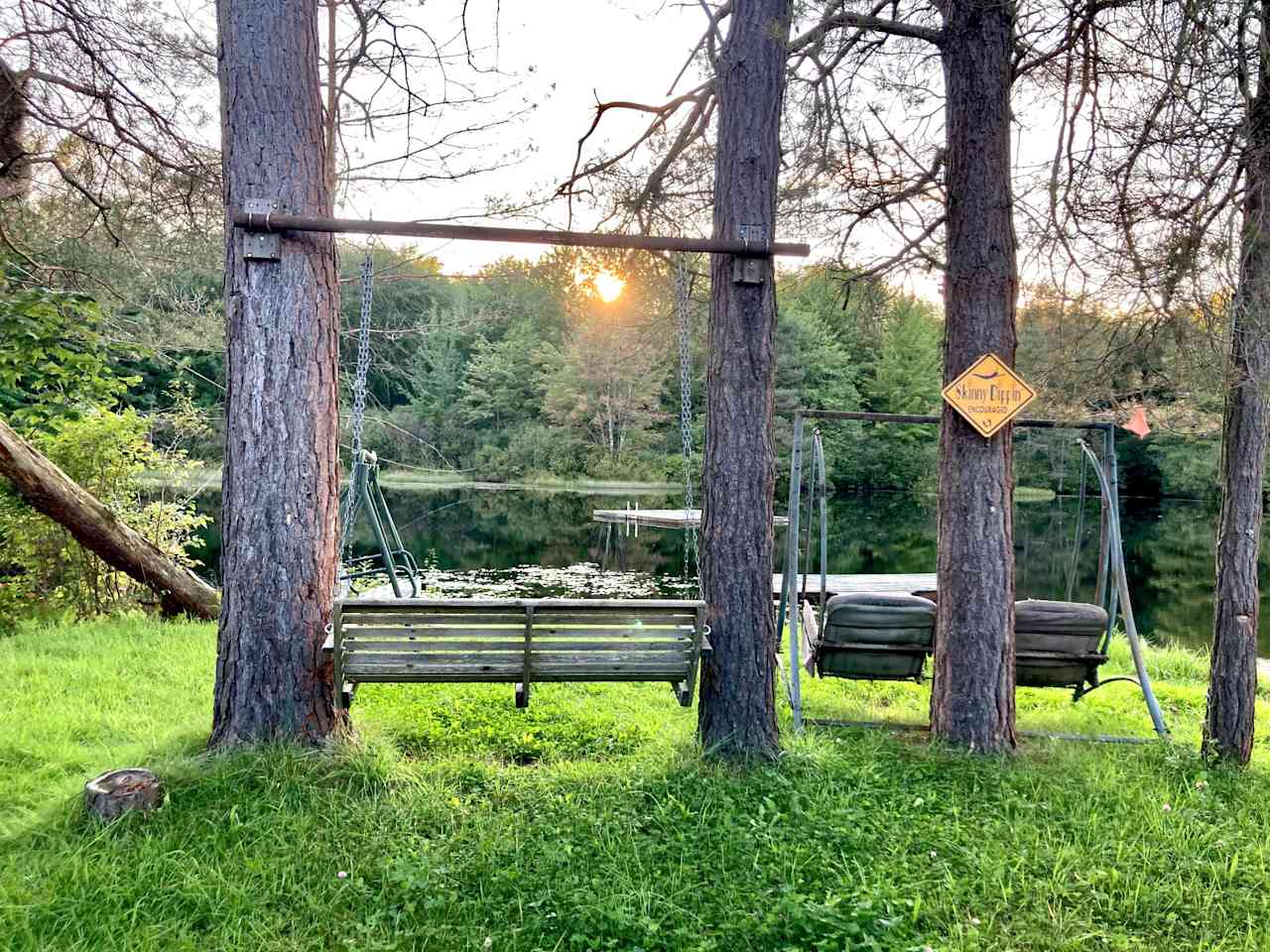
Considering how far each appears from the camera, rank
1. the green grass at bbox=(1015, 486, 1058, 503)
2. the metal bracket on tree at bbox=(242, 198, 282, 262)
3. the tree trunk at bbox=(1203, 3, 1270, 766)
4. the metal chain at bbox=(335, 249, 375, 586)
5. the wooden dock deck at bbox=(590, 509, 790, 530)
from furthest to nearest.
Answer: the green grass at bbox=(1015, 486, 1058, 503)
the wooden dock deck at bbox=(590, 509, 790, 530)
the metal chain at bbox=(335, 249, 375, 586)
the tree trunk at bbox=(1203, 3, 1270, 766)
the metal bracket on tree at bbox=(242, 198, 282, 262)

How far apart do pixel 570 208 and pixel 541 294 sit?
2209 cm

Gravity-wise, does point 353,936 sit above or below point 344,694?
below

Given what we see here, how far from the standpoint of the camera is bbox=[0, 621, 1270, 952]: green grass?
6.68 ft

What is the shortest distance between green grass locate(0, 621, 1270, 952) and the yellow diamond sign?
1300mm

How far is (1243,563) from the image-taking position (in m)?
3.33

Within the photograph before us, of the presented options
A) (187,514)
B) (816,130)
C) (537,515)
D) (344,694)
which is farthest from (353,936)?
(537,515)

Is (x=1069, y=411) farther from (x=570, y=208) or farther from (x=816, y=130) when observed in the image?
(x=570, y=208)

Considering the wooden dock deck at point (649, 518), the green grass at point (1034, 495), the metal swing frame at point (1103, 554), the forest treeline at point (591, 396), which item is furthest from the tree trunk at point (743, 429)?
the green grass at point (1034, 495)

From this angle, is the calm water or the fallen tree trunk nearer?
the fallen tree trunk

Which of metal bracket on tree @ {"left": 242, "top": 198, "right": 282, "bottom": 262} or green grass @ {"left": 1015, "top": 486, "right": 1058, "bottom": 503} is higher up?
metal bracket on tree @ {"left": 242, "top": 198, "right": 282, "bottom": 262}

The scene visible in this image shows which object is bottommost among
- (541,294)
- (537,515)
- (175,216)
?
(537,515)

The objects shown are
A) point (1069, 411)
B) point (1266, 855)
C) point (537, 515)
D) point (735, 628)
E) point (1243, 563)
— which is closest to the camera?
point (1266, 855)

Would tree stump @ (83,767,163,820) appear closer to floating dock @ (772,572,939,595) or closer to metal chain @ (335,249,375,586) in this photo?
metal chain @ (335,249,375,586)

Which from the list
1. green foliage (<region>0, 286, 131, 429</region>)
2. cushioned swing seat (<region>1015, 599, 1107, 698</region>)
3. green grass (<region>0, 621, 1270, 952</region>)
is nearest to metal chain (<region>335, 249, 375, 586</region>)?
green grass (<region>0, 621, 1270, 952</region>)
